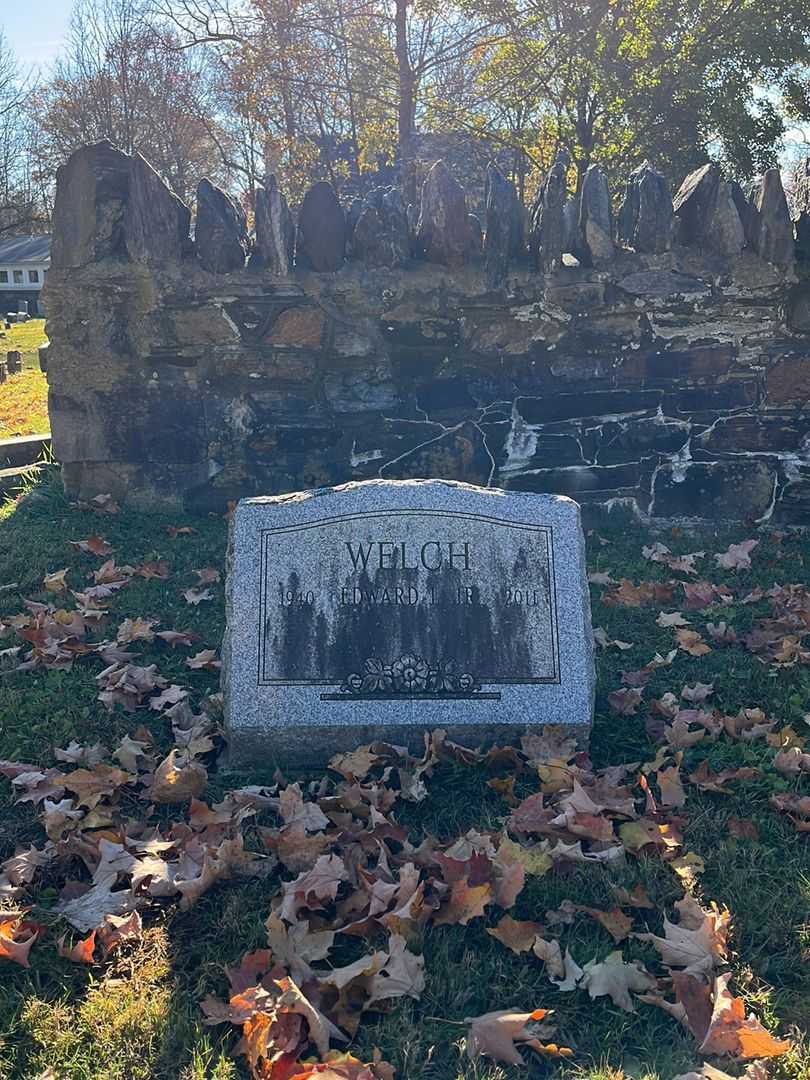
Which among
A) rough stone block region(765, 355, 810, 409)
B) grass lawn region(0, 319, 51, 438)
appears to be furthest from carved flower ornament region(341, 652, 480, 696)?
grass lawn region(0, 319, 51, 438)

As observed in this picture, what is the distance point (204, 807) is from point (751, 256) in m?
4.39

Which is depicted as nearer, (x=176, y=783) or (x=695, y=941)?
(x=695, y=941)

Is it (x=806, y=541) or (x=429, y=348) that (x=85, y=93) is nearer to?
(x=429, y=348)

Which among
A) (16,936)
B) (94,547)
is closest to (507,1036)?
(16,936)

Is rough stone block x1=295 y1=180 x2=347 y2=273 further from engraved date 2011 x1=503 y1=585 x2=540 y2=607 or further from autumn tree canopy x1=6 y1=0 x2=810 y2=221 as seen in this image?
autumn tree canopy x1=6 y1=0 x2=810 y2=221

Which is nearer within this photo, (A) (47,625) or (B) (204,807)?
(B) (204,807)

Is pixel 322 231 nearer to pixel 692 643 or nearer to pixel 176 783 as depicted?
pixel 692 643

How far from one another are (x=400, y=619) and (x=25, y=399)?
984 centimetres

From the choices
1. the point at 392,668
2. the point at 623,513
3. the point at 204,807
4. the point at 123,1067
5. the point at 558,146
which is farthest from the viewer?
the point at 558,146

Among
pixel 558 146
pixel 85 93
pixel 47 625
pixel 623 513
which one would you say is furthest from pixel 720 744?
pixel 85 93

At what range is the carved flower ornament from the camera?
3.42m

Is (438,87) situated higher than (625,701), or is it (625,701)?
(438,87)

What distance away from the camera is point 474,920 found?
2598 mm

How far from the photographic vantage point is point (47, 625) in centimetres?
436
